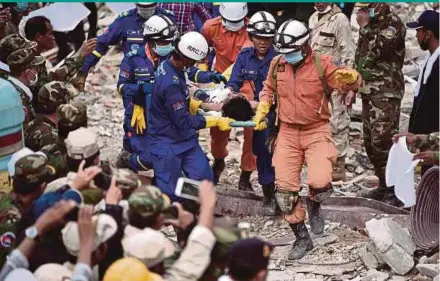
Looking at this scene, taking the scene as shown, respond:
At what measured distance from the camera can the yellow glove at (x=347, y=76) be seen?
354 inches

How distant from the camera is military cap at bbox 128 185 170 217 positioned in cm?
654

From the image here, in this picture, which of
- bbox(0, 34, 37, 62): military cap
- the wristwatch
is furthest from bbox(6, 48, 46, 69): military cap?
the wristwatch

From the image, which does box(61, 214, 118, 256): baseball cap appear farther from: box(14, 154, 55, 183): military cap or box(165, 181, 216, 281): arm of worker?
box(14, 154, 55, 183): military cap

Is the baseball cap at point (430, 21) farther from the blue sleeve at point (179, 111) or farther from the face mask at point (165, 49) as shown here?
the face mask at point (165, 49)

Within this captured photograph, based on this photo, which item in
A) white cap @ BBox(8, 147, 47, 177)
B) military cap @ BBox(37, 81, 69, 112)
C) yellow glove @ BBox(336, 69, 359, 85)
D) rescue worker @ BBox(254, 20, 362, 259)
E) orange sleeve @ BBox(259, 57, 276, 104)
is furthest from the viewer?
orange sleeve @ BBox(259, 57, 276, 104)

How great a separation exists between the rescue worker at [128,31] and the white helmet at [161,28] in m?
0.83

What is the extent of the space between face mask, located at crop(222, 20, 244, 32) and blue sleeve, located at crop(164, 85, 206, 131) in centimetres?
187

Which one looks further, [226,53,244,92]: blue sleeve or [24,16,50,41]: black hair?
[24,16,50,41]: black hair

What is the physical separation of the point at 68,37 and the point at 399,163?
8.56 metres

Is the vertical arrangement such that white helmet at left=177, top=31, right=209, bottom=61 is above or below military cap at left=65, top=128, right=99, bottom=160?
above

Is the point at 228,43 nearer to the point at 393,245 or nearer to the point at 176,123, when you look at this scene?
the point at 176,123

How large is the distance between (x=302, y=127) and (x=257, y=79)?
1183mm

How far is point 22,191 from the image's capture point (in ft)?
23.7

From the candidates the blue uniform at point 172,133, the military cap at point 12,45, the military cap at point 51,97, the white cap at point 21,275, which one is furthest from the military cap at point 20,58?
the white cap at point 21,275
